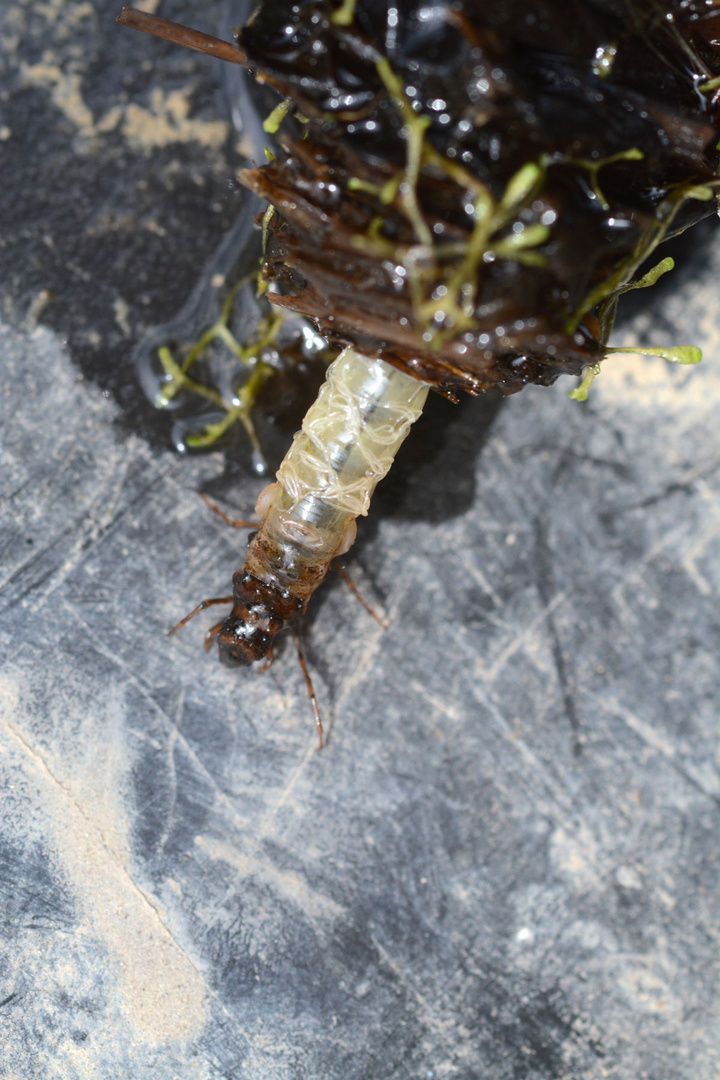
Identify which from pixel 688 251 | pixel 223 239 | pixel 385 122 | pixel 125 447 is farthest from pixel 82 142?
pixel 688 251

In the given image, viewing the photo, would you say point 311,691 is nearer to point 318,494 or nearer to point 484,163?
point 318,494

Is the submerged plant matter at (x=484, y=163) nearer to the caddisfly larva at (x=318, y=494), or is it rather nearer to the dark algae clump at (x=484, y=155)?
the dark algae clump at (x=484, y=155)

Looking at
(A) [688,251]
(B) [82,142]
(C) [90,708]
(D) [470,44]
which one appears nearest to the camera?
(D) [470,44]

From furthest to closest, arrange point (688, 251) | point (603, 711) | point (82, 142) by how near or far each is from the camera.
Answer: point (688, 251) → point (603, 711) → point (82, 142)

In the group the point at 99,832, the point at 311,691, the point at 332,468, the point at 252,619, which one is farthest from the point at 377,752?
the point at 332,468

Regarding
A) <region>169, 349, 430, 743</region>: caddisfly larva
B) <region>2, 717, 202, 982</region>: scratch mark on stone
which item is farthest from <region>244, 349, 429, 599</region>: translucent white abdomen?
<region>2, 717, 202, 982</region>: scratch mark on stone

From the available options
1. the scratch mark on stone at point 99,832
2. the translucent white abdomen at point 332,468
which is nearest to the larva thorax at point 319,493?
the translucent white abdomen at point 332,468

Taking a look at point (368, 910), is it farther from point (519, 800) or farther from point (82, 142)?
point (82, 142)
